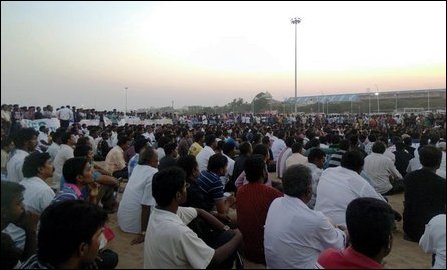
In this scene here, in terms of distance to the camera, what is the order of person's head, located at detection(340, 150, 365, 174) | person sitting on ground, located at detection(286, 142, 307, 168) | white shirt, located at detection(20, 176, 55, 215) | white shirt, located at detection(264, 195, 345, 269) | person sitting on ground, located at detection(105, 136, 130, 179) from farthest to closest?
person sitting on ground, located at detection(105, 136, 130, 179) → person sitting on ground, located at detection(286, 142, 307, 168) → person's head, located at detection(340, 150, 365, 174) → white shirt, located at detection(20, 176, 55, 215) → white shirt, located at detection(264, 195, 345, 269)

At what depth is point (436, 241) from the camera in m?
2.85

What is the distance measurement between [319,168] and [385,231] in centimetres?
402

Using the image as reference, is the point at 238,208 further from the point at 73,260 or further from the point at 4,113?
the point at 4,113

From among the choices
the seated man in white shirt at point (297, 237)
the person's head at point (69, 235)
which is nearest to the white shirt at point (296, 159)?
the seated man in white shirt at point (297, 237)

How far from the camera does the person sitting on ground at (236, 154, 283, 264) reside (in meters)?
3.88

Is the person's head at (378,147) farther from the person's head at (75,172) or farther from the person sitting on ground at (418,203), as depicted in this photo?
the person's head at (75,172)

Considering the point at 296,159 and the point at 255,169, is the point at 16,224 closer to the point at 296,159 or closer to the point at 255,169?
the point at 255,169

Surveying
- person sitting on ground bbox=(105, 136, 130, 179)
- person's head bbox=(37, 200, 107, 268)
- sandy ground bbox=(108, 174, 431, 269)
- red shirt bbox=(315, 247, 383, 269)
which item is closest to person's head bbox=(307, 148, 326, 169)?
sandy ground bbox=(108, 174, 431, 269)

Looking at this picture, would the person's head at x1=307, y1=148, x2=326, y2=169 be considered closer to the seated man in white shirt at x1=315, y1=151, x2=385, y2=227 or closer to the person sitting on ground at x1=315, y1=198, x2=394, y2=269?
the seated man in white shirt at x1=315, y1=151, x2=385, y2=227

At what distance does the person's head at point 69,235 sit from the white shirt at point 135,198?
9.25 ft

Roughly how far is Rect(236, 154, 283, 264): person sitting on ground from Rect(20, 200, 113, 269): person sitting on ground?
219 cm

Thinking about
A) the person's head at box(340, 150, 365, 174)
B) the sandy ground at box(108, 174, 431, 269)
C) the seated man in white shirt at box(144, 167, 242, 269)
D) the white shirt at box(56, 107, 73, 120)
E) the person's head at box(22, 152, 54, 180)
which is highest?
the white shirt at box(56, 107, 73, 120)

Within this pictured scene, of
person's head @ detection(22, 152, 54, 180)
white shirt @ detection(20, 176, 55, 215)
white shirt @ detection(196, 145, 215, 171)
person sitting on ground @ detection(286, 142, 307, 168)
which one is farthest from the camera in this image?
white shirt @ detection(196, 145, 215, 171)

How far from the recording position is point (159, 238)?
233 cm
